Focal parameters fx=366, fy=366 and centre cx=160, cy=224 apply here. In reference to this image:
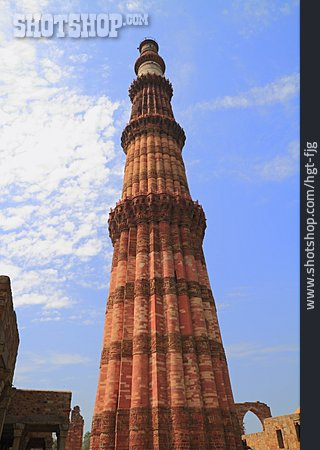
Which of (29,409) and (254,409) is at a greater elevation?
(29,409)

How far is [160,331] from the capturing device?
1508cm

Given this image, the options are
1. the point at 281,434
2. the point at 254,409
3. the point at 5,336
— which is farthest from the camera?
the point at 254,409

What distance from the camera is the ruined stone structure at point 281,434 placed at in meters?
23.2

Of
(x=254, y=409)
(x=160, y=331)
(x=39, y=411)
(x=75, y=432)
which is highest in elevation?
(x=160, y=331)

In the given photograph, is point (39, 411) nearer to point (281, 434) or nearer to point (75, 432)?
point (75, 432)

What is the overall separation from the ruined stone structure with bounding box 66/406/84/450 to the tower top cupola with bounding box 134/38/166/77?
25.7m

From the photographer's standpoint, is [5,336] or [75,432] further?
[75,432]

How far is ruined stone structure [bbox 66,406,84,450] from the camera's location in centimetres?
2316

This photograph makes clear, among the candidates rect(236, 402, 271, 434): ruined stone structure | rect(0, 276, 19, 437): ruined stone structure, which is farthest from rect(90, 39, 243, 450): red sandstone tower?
rect(236, 402, 271, 434): ruined stone structure

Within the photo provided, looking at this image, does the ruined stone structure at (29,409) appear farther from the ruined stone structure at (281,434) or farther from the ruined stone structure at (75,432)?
the ruined stone structure at (281,434)

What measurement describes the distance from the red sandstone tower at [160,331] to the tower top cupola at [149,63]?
995cm

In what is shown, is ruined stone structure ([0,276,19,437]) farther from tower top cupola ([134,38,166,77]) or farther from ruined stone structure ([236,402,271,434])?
ruined stone structure ([236,402,271,434])

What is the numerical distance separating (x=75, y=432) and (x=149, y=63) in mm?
28095

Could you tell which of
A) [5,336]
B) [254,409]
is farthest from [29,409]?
[254,409]
